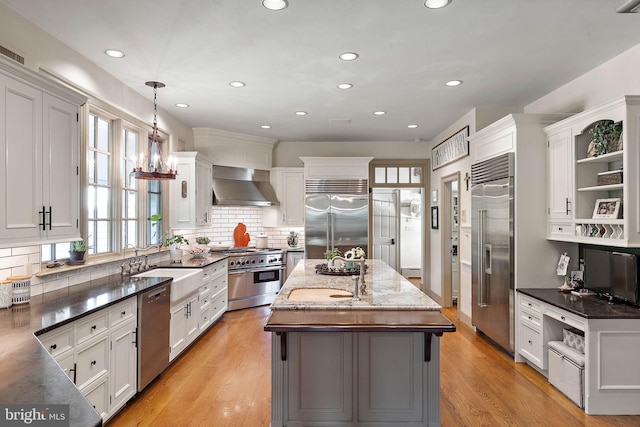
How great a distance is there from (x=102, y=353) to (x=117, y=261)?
1508 millimetres

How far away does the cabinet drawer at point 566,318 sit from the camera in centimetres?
317

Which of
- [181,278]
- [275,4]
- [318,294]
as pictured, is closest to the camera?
[275,4]

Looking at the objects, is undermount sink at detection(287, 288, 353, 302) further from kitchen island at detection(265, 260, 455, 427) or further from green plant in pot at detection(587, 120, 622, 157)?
green plant in pot at detection(587, 120, 622, 157)

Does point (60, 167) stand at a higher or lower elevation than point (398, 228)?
higher

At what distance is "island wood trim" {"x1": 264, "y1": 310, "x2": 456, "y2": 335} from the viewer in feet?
7.54

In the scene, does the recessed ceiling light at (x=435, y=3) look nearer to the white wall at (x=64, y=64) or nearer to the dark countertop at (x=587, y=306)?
the dark countertop at (x=587, y=306)

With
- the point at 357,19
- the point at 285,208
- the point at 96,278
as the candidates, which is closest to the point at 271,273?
the point at 285,208

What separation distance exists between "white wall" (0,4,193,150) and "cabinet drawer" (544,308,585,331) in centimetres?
452

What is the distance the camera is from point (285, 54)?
3545mm

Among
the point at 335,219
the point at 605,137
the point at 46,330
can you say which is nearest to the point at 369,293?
the point at 46,330

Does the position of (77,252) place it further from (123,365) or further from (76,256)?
(123,365)

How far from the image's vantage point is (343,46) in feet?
11.1

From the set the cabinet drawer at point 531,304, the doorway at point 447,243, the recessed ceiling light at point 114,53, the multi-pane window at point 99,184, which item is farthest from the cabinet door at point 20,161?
the doorway at point 447,243

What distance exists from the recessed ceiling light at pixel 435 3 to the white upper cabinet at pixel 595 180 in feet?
5.39
